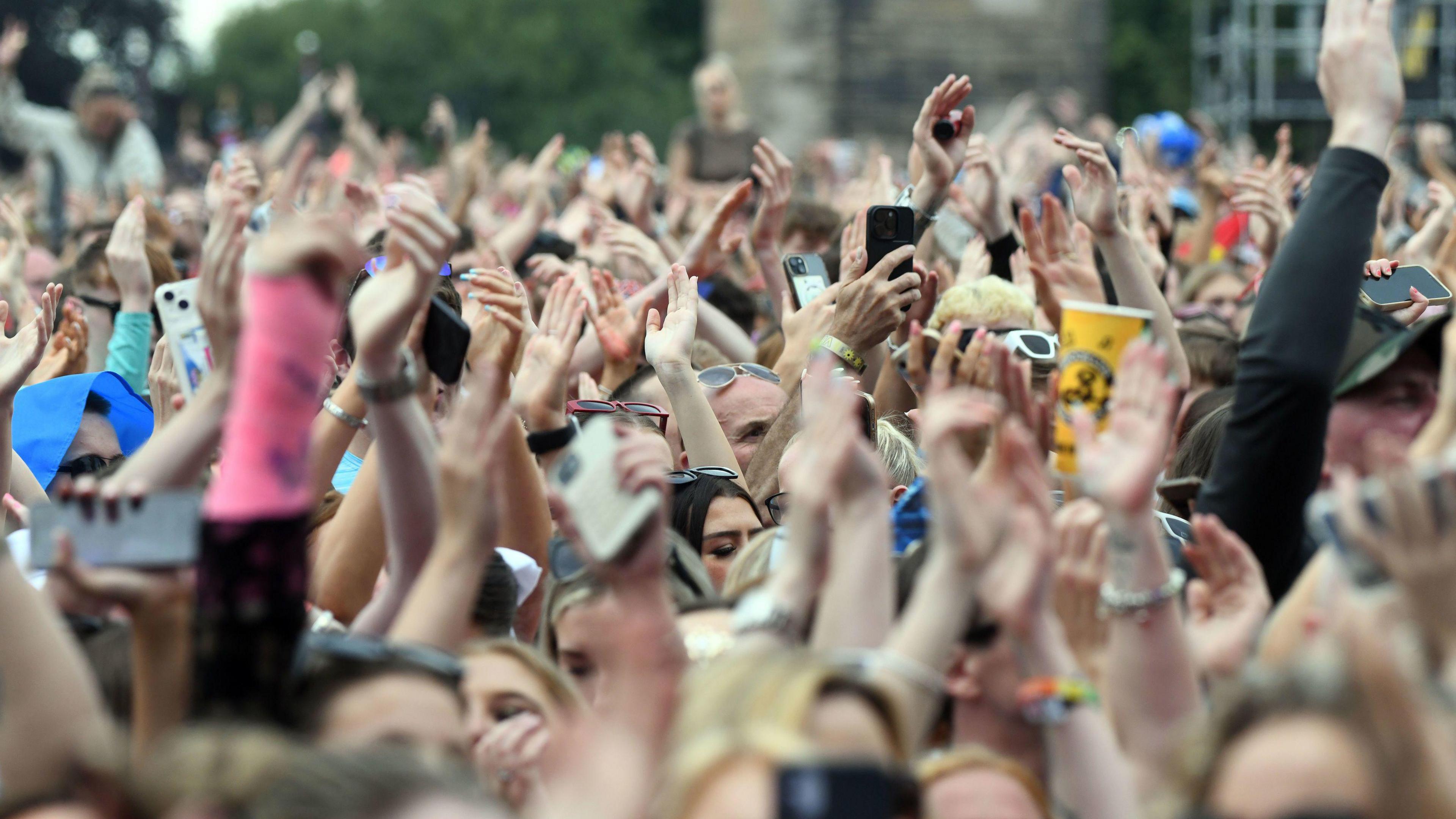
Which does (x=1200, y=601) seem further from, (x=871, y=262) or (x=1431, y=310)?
(x=1431, y=310)

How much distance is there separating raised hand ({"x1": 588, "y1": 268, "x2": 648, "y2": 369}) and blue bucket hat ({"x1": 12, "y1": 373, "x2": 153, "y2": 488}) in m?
1.38

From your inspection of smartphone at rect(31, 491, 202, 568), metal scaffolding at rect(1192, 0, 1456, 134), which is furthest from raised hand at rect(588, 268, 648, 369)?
metal scaffolding at rect(1192, 0, 1456, 134)

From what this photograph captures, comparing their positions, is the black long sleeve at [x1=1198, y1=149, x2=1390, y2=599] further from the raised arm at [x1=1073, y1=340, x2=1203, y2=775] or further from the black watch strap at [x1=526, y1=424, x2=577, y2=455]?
the black watch strap at [x1=526, y1=424, x2=577, y2=455]

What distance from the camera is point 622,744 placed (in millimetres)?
2391

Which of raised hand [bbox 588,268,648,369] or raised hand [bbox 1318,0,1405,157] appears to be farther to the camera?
raised hand [bbox 588,268,648,369]

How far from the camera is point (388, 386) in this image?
2844 mm

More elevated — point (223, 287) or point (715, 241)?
point (223, 287)

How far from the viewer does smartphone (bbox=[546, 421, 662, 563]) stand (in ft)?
7.95

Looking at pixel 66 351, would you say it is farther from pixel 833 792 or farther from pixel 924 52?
pixel 924 52

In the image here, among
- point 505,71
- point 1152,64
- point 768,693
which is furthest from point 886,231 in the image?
point 505,71

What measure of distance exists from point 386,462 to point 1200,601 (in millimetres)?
1382

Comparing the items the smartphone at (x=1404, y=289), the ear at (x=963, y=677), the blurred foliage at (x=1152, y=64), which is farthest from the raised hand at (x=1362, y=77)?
the blurred foliage at (x=1152, y=64)

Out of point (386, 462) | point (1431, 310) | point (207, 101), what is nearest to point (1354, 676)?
point (386, 462)

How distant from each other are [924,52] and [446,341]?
1694 cm
